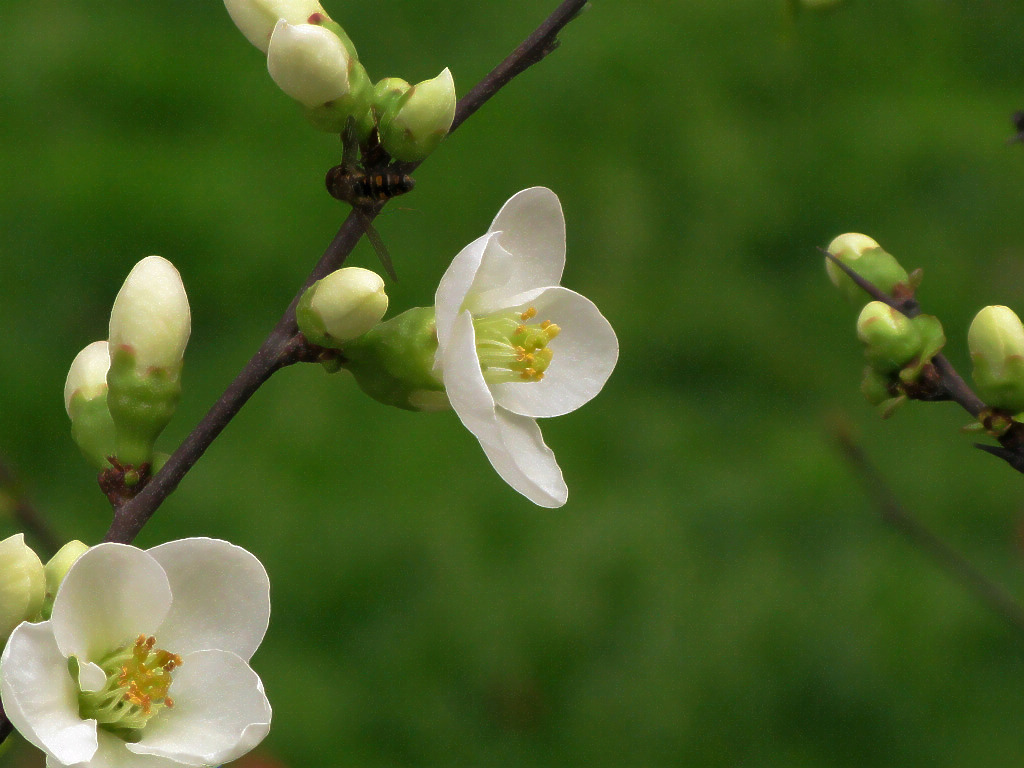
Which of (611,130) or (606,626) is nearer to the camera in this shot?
(606,626)

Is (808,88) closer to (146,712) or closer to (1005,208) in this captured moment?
(1005,208)

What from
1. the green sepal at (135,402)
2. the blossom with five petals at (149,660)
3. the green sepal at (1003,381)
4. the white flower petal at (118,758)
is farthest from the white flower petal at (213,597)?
the green sepal at (1003,381)

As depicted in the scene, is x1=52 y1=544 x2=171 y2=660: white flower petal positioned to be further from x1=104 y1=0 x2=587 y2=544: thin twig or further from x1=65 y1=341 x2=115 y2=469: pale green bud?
x1=65 y1=341 x2=115 y2=469: pale green bud

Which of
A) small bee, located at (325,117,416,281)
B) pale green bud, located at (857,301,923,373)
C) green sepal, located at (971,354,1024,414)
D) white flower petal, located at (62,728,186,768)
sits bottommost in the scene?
white flower petal, located at (62,728,186,768)

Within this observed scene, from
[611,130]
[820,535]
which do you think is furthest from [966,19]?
[820,535]

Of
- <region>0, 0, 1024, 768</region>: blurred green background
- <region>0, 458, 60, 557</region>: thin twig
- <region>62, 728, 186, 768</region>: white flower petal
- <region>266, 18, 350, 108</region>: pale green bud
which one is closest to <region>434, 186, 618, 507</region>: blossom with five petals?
<region>266, 18, 350, 108</region>: pale green bud

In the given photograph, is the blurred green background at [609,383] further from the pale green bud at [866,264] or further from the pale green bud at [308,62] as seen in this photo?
the pale green bud at [308,62]
